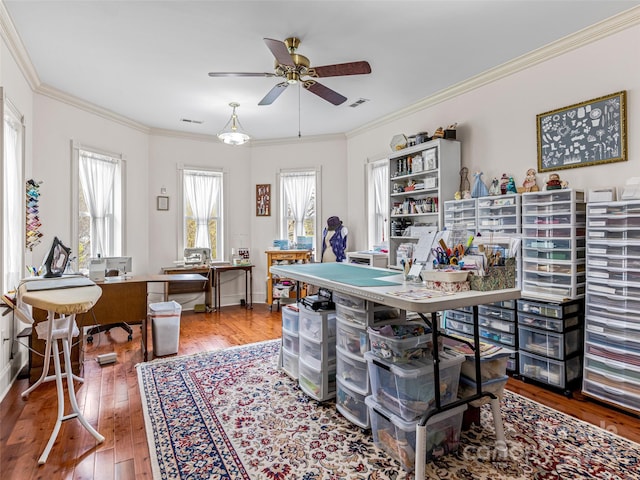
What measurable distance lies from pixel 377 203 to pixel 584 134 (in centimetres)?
279

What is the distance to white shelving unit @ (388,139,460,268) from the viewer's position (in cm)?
379

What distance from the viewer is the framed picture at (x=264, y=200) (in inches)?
238

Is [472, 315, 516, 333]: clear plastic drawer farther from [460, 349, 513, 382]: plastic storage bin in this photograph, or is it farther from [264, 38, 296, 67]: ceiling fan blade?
[264, 38, 296, 67]: ceiling fan blade

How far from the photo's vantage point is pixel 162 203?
5.46 meters

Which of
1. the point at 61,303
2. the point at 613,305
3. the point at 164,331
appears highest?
the point at 61,303

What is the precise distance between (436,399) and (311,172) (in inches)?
185

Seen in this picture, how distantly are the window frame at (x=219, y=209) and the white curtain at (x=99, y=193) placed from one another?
3.22 ft

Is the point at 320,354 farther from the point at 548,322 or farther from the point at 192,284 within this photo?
the point at 192,284

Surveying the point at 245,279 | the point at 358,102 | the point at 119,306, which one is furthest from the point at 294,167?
the point at 119,306

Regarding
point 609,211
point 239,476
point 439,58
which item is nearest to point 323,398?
point 239,476

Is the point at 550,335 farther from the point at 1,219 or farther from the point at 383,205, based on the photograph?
the point at 1,219

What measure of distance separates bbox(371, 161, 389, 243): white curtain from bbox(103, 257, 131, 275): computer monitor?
11.1ft

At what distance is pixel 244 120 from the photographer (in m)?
4.96

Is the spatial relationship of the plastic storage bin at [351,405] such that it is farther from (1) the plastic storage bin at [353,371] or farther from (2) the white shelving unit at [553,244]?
(2) the white shelving unit at [553,244]
